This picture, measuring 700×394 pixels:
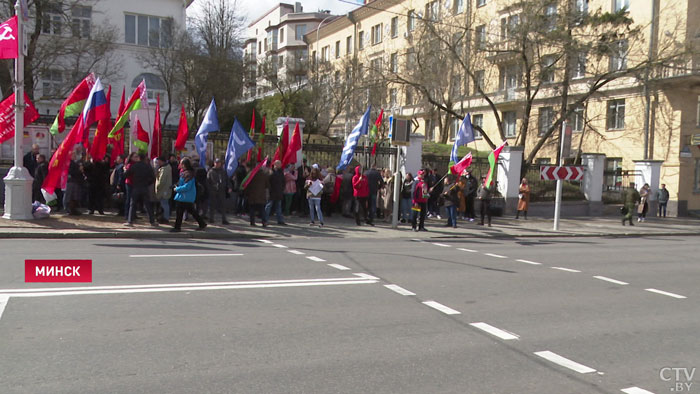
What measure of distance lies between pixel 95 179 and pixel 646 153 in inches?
1062

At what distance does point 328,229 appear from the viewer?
1547 centimetres

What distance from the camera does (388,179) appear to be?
18078mm

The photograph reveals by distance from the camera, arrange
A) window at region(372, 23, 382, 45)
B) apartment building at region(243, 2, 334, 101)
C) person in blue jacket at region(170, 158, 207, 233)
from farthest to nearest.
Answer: apartment building at region(243, 2, 334, 101) < window at region(372, 23, 382, 45) < person in blue jacket at region(170, 158, 207, 233)

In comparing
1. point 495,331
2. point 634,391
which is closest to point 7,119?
point 495,331

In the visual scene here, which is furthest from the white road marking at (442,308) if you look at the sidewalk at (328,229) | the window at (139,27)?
the window at (139,27)

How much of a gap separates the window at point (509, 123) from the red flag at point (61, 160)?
31.3 meters

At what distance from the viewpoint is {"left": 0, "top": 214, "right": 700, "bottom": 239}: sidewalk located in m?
12.4

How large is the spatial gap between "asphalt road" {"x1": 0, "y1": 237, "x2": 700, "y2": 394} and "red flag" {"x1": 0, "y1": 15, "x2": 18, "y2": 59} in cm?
500

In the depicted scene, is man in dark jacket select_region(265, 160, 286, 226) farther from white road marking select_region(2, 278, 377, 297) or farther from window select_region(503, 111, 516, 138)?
window select_region(503, 111, 516, 138)

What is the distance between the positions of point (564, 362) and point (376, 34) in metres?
48.8

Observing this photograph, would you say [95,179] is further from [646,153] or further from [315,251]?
[646,153]

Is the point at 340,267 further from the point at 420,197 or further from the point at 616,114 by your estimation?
the point at 616,114

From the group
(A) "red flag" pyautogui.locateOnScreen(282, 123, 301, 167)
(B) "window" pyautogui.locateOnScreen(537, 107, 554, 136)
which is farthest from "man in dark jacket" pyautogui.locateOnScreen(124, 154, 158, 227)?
(B) "window" pyautogui.locateOnScreen(537, 107, 554, 136)

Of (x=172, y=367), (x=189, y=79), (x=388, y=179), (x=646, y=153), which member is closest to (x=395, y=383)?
(x=172, y=367)
